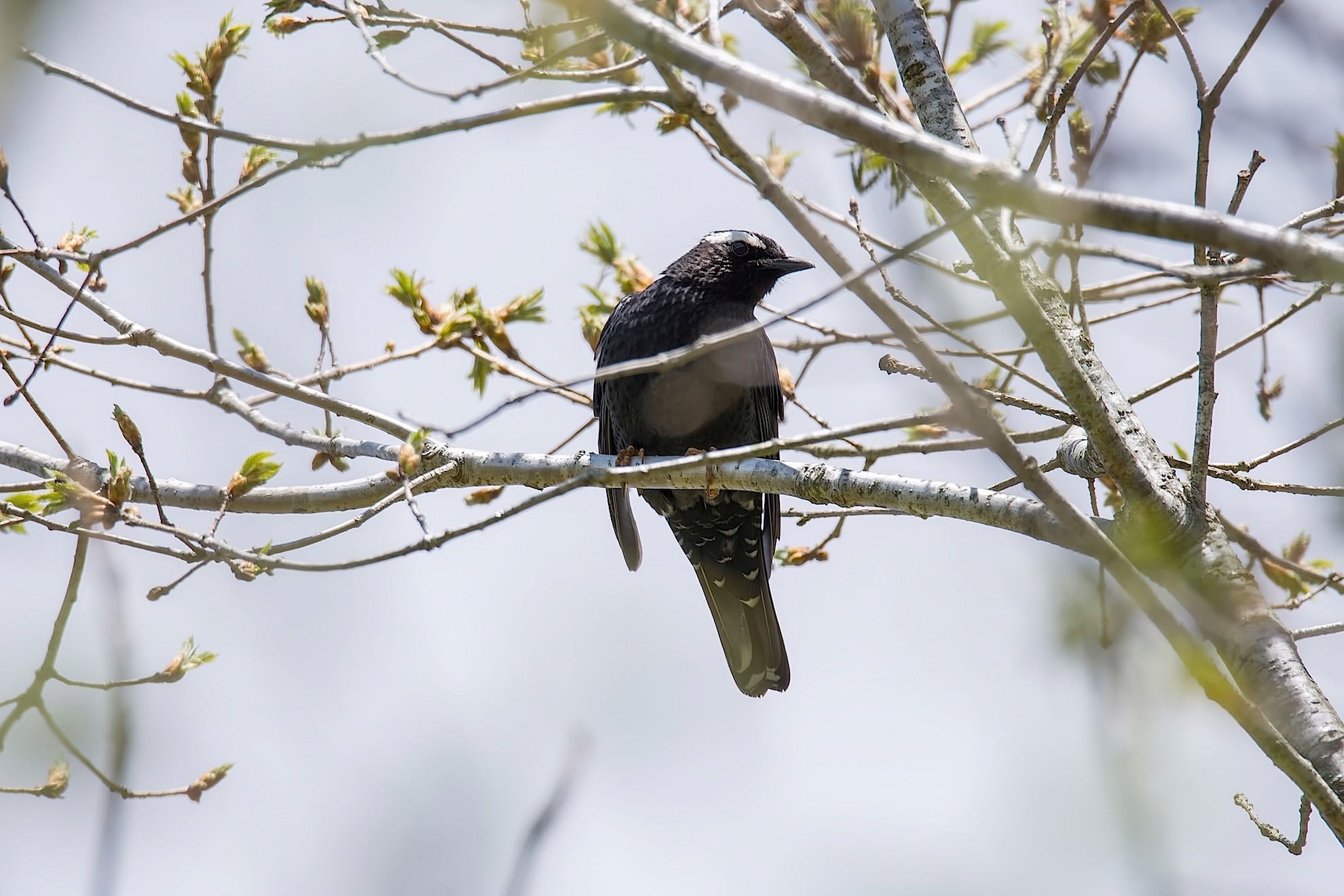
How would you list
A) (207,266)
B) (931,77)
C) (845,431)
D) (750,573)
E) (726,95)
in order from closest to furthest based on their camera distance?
(845,431)
(931,77)
(207,266)
(726,95)
(750,573)

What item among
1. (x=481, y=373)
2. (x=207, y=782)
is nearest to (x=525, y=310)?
(x=481, y=373)

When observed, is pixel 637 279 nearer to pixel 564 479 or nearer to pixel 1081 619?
pixel 564 479

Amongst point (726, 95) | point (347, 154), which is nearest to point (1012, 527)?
point (347, 154)

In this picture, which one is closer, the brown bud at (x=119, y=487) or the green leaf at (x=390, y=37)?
the brown bud at (x=119, y=487)

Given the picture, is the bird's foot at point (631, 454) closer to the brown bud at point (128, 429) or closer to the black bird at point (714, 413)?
the black bird at point (714, 413)

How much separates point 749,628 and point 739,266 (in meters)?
2.02

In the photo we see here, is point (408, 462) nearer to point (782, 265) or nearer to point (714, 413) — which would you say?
point (714, 413)

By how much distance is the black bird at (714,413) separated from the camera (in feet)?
17.9

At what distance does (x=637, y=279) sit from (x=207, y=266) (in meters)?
1.90

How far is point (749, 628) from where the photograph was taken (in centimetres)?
611

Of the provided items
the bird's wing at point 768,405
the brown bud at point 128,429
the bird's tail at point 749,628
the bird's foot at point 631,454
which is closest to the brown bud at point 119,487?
the brown bud at point 128,429

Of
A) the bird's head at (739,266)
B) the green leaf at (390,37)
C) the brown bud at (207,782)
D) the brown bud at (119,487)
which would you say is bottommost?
the brown bud at (207,782)

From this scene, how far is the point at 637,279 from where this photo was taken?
5.21 m

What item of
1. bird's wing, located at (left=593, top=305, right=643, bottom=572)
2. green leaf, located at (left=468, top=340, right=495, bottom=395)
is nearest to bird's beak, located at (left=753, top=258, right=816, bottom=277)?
bird's wing, located at (left=593, top=305, right=643, bottom=572)
